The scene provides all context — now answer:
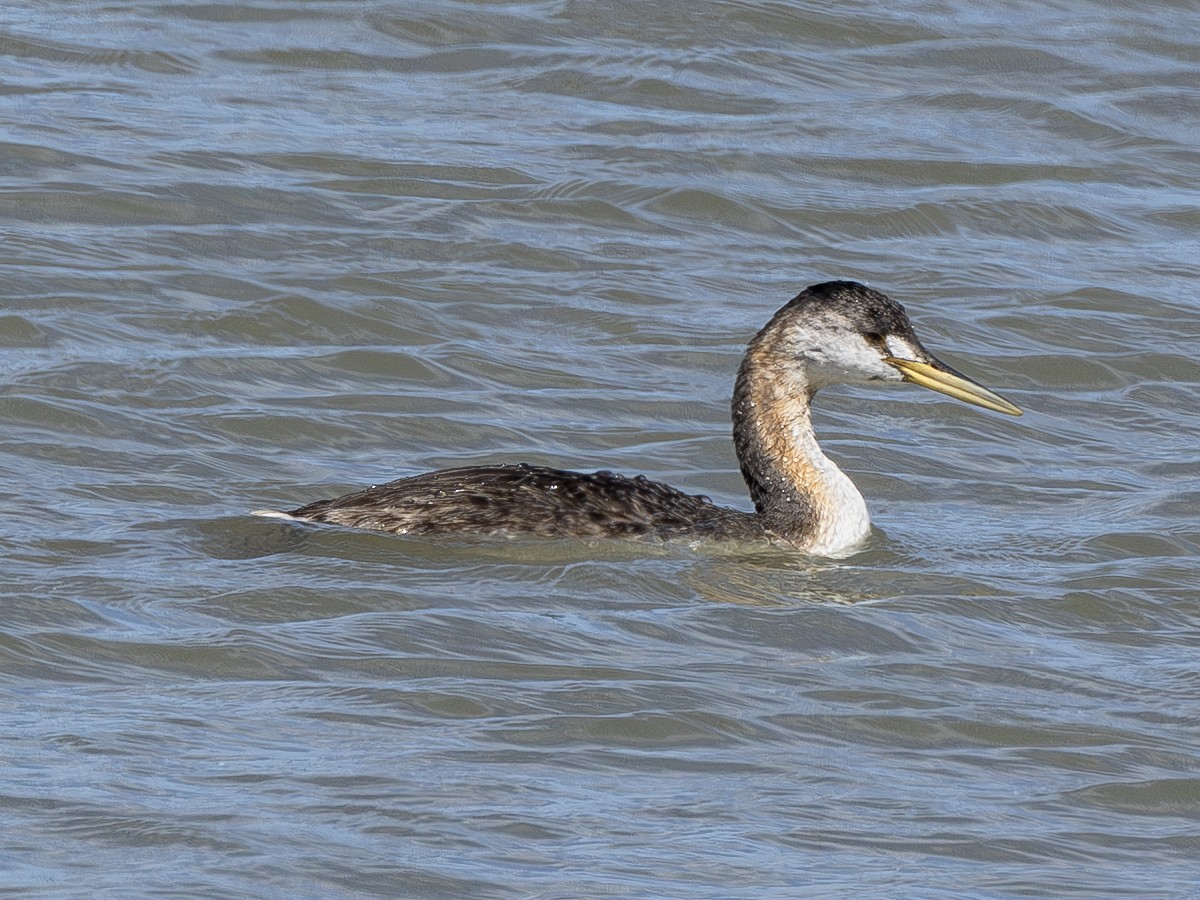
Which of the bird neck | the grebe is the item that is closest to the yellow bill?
the grebe

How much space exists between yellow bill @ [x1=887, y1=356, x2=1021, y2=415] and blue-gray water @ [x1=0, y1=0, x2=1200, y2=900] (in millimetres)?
512

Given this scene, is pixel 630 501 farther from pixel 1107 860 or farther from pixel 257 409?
pixel 1107 860

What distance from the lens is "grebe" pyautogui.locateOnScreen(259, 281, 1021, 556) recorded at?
947 centimetres

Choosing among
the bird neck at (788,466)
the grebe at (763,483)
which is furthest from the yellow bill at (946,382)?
the bird neck at (788,466)

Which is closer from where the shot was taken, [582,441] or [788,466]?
[788,466]

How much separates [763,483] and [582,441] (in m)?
1.22

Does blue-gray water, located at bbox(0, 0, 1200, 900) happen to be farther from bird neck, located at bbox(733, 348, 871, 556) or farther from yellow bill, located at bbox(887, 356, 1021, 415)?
yellow bill, located at bbox(887, 356, 1021, 415)

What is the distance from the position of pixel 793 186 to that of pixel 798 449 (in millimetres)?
4601

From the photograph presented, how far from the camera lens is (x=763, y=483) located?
33.6 feet

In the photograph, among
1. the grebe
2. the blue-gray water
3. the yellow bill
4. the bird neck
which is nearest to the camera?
the blue-gray water

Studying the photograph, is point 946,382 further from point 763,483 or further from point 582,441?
point 582,441

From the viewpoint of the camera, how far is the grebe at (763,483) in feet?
31.1

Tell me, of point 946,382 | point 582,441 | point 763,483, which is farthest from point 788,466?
point 582,441

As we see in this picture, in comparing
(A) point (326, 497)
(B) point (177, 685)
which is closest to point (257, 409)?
(A) point (326, 497)
